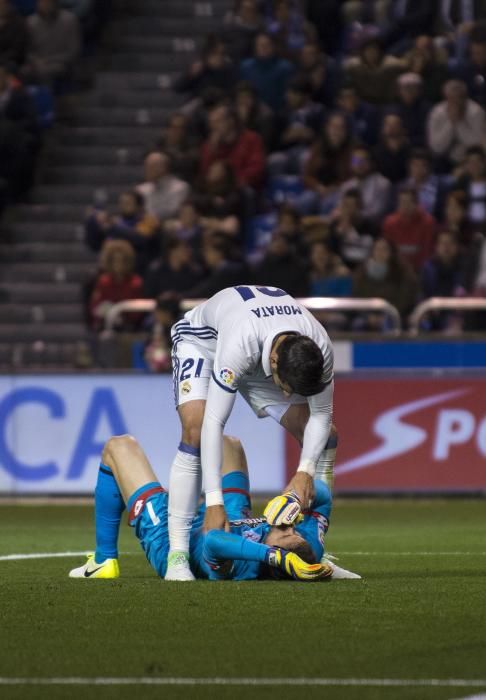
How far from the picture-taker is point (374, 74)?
2030 centimetres

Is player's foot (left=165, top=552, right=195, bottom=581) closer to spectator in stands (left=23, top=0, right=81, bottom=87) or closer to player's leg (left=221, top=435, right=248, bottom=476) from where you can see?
player's leg (left=221, top=435, right=248, bottom=476)

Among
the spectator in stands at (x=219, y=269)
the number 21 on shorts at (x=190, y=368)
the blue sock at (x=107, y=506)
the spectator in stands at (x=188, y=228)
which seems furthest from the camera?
the spectator in stands at (x=188, y=228)

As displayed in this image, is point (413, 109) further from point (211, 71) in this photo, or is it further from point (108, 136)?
point (108, 136)

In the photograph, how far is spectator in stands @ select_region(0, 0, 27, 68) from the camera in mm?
21828

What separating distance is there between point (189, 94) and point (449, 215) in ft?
17.6

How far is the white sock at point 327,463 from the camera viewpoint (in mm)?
9508

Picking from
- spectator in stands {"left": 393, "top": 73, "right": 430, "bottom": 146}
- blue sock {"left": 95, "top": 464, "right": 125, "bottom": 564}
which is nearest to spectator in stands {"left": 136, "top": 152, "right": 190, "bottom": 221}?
spectator in stands {"left": 393, "top": 73, "right": 430, "bottom": 146}

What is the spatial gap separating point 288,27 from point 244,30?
578 millimetres

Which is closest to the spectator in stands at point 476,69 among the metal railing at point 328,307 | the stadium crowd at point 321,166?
the stadium crowd at point 321,166

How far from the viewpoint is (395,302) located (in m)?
17.4

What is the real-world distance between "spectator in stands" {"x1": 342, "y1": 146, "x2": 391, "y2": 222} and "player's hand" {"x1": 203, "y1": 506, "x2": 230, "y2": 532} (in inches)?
421

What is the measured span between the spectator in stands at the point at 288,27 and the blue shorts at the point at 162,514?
41.9 feet

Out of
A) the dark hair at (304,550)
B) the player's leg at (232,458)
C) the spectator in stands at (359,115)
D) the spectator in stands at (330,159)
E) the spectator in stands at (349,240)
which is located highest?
the spectator in stands at (359,115)

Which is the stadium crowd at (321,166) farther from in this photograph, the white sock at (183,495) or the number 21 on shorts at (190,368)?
the white sock at (183,495)
